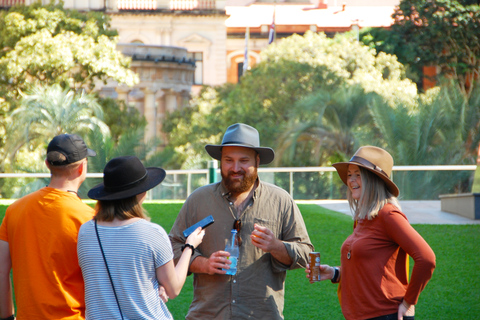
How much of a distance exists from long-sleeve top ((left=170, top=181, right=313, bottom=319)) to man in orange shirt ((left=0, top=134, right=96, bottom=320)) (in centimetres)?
67

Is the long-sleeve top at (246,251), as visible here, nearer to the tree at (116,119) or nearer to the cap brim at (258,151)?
the cap brim at (258,151)

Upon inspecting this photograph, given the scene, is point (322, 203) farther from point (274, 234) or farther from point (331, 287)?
point (274, 234)

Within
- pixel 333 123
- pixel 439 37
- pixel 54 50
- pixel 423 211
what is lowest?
pixel 423 211

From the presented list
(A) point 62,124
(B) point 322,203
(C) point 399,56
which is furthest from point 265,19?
(B) point 322,203

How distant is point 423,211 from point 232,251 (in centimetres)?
1070

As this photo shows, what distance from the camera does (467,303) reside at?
7598mm

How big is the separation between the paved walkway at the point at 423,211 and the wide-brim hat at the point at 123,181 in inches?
377

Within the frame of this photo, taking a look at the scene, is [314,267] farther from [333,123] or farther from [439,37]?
[439,37]

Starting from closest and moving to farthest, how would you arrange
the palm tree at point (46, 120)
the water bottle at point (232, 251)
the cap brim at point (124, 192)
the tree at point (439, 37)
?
the cap brim at point (124, 192)
the water bottle at point (232, 251)
the palm tree at point (46, 120)
the tree at point (439, 37)

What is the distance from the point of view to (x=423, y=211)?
13.9 metres

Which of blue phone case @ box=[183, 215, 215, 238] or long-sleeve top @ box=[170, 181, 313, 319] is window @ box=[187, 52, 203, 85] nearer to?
long-sleeve top @ box=[170, 181, 313, 319]

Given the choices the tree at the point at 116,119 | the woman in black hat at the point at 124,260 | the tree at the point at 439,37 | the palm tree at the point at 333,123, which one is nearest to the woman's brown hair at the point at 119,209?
the woman in black hat at the point at 124,260

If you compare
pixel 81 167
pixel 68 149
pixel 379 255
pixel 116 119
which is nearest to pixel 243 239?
pixel 379 255

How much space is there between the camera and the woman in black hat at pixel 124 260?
10.8 ft
